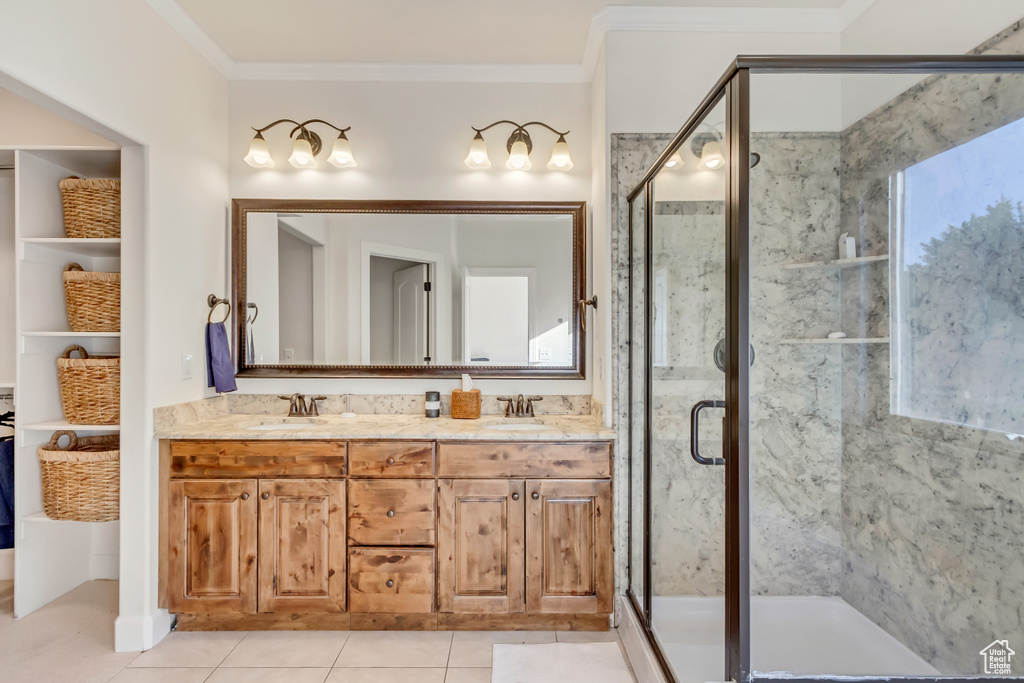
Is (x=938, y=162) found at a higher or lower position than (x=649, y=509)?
higher

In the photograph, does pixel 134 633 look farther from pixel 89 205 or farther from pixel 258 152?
pixel 258 152

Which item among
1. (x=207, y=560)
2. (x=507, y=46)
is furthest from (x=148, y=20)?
(x=207, y=560)

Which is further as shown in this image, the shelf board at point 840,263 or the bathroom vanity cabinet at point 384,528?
the bathroom vanity cabinet at point 384,528

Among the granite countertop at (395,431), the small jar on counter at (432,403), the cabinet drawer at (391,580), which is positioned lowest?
the cabinet drawer at (391,580)

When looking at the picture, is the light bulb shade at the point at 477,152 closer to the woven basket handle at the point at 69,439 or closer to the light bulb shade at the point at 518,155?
the light bulb shade at the point at 518,155

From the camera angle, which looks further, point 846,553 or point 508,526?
point 508,526

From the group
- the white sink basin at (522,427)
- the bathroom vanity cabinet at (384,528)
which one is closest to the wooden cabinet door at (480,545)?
the bathroom vanity cabinet at (384,528)

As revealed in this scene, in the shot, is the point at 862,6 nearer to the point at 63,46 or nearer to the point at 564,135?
the point at 564,135

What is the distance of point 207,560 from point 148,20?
7.21ft

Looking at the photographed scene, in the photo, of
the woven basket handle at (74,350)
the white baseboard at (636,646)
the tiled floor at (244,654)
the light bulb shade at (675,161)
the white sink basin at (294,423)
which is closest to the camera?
the light bulb shade at (675,161)

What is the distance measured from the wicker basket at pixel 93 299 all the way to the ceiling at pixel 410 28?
1199 millimetres

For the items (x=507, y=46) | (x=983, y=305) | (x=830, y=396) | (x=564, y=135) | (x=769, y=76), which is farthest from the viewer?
(x=564, y=135)

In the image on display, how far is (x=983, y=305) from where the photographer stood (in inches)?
60.1

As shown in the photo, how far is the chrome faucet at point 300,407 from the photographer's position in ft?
9.30
